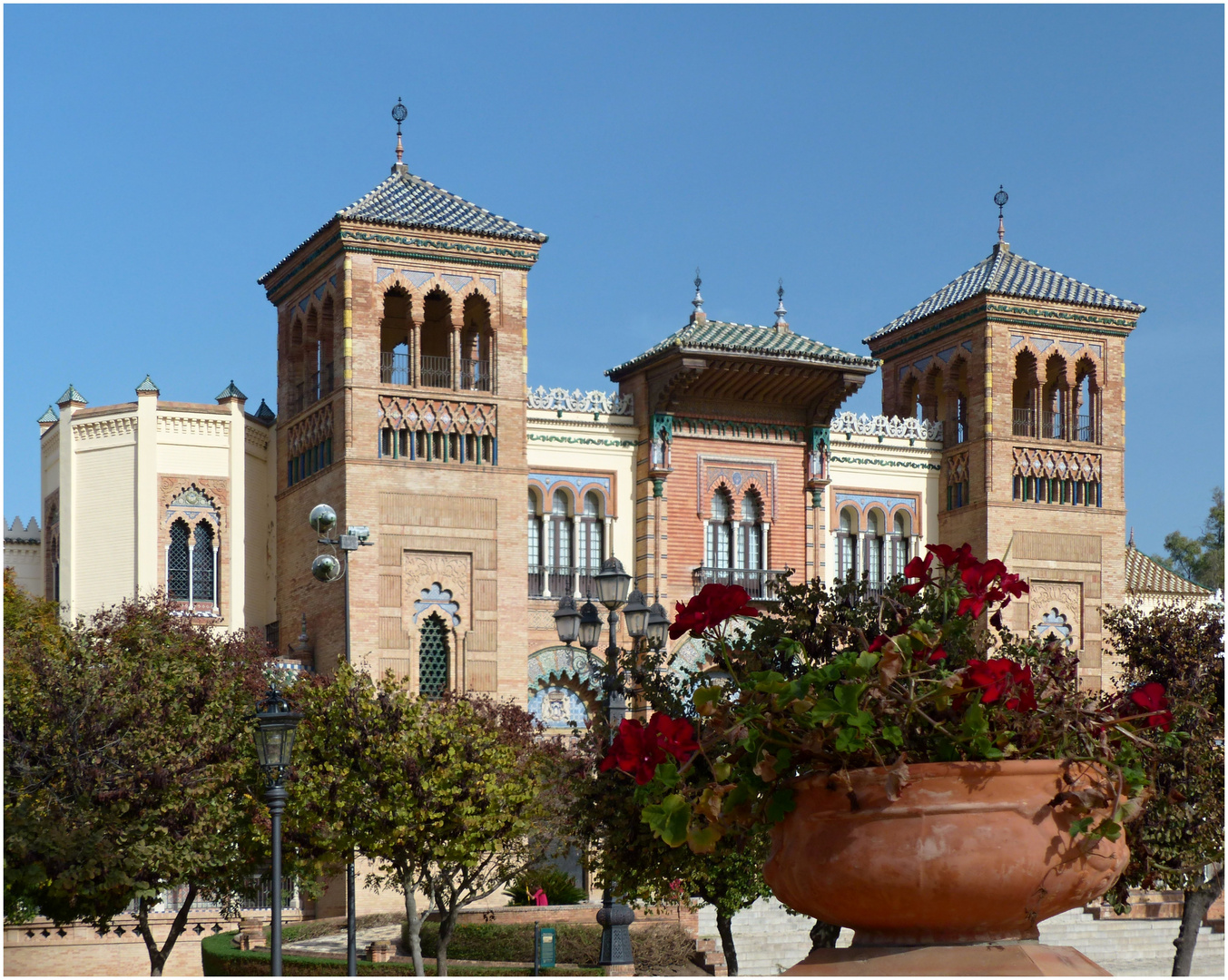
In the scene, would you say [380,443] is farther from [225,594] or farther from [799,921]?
[799,921]

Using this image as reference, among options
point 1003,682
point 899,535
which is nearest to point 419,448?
point 899,535

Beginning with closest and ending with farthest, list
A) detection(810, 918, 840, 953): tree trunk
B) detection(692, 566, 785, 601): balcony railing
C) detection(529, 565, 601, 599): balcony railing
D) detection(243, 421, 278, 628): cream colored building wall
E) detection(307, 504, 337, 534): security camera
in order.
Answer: detection(810, 918, 840, 953): tree trunk → detection(307, 504, 337, 534): security camera → detection(529, 565, 601, 599): balcony railing → detection(243, 421, 278, 628): cream colored building wall → detection(692, 566, 785, 601): balcony railing

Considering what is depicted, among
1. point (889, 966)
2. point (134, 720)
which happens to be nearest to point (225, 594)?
point (134, 720)

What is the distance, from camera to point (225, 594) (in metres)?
32.4

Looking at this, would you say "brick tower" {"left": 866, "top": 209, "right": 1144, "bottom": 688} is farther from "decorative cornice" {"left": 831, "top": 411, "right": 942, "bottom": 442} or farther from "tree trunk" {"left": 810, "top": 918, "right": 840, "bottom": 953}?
"tree trunk" {"left": 810, "top": 918, "right": 840, "bottom": 953}

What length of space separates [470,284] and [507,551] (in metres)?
5.14

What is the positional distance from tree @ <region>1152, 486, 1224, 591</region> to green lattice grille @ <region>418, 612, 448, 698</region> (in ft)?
129

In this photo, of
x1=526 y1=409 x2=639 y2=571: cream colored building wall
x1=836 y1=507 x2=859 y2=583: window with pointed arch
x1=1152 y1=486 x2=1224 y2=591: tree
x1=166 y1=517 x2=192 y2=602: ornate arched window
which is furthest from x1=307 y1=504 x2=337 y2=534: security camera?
x1=1152 y1=486 x2=1224 y2=591: tree

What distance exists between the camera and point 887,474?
3700 centimetres

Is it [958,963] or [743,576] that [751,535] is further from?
[958,963]

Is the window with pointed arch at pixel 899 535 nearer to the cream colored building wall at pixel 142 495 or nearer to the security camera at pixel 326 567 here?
the cream colored building wall at pixel 142 495

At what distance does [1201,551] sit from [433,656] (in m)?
42.2

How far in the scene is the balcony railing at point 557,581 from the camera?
108ft

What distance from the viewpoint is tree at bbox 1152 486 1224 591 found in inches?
2488
